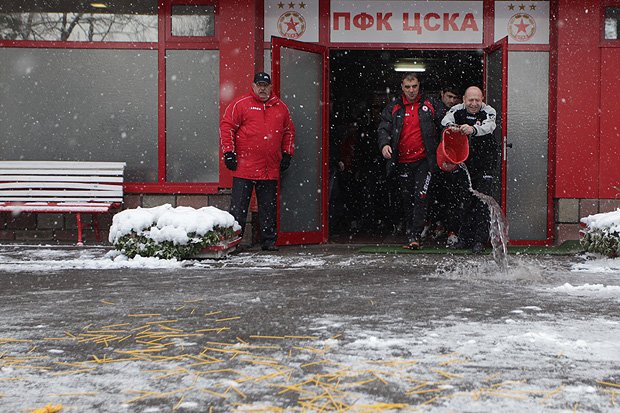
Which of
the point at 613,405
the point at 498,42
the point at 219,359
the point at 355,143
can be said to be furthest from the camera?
the point at 355,143

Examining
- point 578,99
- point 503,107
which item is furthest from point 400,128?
point 578,99

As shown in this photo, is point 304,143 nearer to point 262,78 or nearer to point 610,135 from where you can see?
point 262,78

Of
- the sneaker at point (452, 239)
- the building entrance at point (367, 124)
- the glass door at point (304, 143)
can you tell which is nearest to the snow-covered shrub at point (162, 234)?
the glass door at point (304, 143)

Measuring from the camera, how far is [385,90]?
18953mm

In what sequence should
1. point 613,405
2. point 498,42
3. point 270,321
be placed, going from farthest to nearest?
point 498,42 < point 270,321 < point 613,405

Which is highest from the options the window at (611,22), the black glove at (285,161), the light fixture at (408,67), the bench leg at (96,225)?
the light fixture at (408,67)

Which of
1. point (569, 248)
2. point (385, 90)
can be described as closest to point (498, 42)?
point (569, 248)

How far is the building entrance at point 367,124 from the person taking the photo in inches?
505

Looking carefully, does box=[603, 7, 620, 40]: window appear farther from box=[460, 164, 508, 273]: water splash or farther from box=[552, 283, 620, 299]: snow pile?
box=[552, 283, 620, 299]: snow pile

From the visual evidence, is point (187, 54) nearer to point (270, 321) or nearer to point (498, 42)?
point (498, 42)

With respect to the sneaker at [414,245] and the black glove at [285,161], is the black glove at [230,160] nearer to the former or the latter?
the black glove at [285,161]

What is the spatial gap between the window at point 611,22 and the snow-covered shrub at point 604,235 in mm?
3012

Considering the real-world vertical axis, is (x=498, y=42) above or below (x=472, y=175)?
above

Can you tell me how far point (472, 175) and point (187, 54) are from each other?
3.81m
